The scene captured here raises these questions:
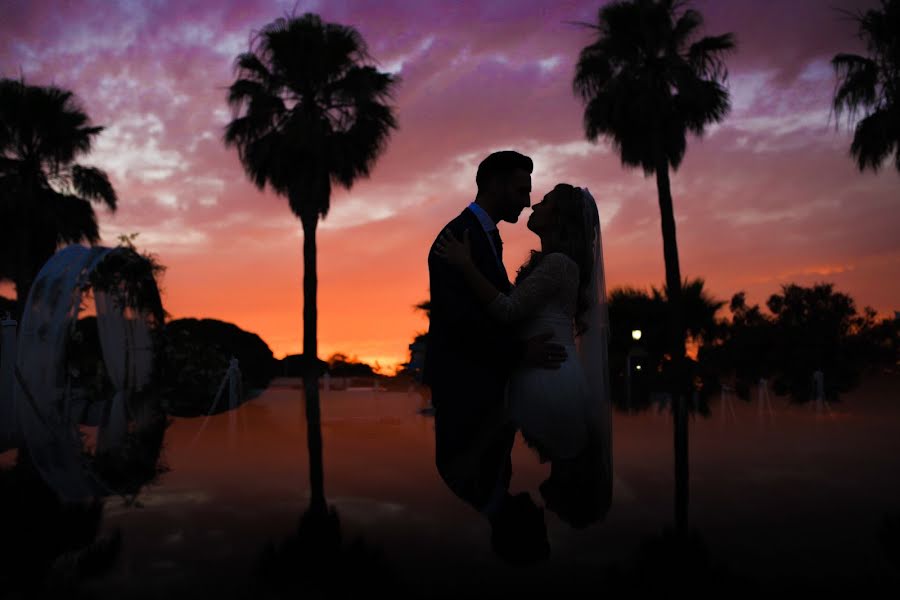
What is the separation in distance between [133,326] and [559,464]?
18.7ft

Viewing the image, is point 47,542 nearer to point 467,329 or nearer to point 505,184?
point 467,329

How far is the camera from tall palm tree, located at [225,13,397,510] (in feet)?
72.2

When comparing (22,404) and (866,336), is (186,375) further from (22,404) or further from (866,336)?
(866,336)

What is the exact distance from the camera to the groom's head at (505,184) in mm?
3291

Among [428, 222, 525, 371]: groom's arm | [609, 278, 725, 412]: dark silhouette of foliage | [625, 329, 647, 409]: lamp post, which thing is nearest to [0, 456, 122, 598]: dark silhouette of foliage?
[428, 222, 525, 371]: groom's arm

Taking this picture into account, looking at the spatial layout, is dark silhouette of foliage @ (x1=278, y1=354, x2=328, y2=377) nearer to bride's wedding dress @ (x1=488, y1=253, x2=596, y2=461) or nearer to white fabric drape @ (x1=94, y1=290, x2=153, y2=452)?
white fabric drape @ (x1=94, y1=290, x2=153, y2=452)

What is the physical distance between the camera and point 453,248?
3098mm

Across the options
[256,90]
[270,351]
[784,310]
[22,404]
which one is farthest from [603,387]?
[784,310]

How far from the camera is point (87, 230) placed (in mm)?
24906

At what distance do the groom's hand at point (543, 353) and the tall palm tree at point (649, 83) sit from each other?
18.2m

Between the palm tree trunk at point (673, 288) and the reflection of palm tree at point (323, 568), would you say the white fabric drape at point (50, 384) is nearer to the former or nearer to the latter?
the reflection of palm tree at point (323, 568)

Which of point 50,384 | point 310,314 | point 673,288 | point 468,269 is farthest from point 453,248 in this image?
point 310,314

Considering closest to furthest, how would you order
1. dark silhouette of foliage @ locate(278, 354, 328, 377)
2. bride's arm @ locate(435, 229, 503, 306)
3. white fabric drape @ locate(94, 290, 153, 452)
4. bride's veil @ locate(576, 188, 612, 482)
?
1. bride's arm @ locate(435, 229, 503, 306)
2. bride's veil @ locate(576, 188, 612, 482)
3. white fabric drape @ locate(94, 290, 153, 452)
4. dark silhouette of foliage @ locate(278, 354, 328, 377)

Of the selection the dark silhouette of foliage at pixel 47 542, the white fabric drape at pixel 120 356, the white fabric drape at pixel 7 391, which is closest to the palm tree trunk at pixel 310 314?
the white fabric drape at pixel 7 391
